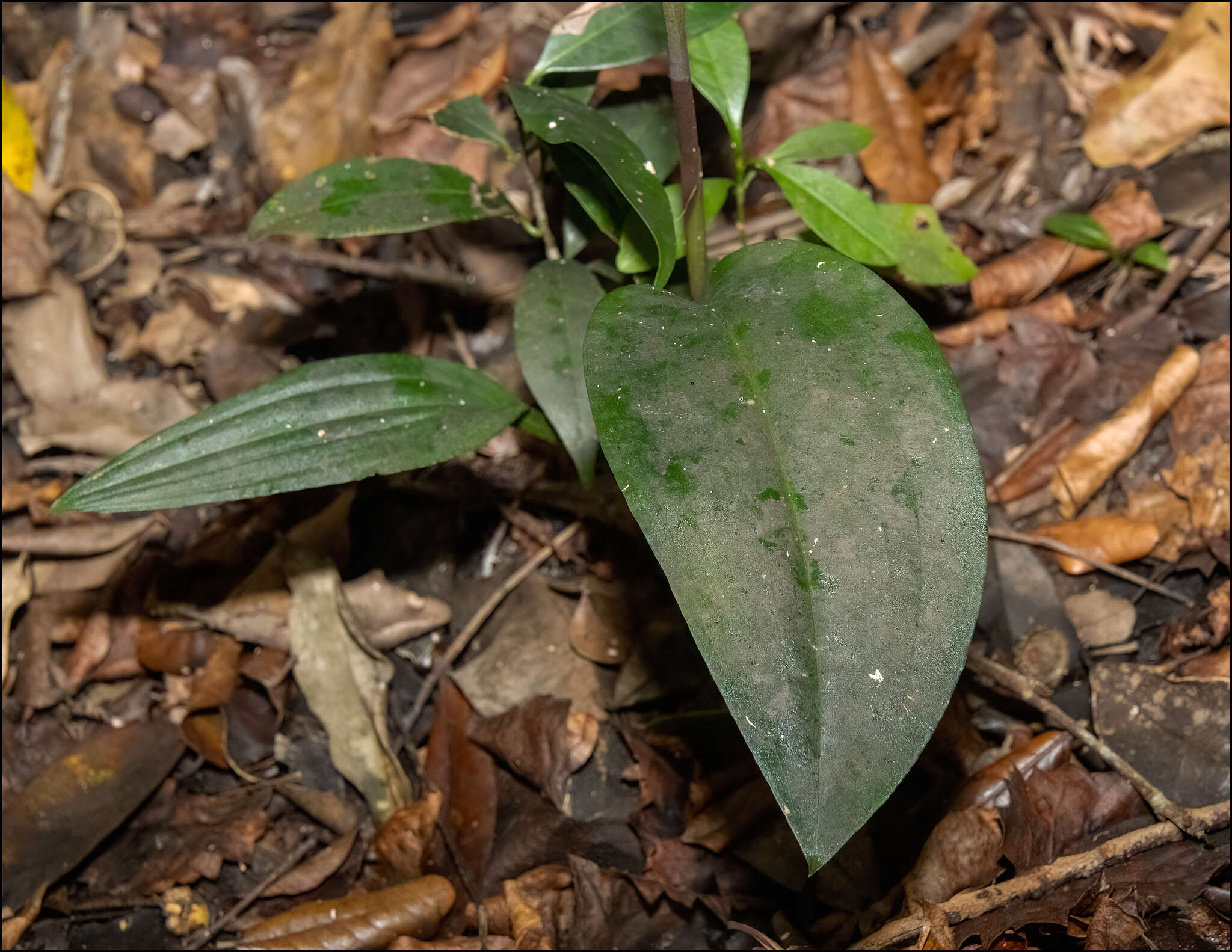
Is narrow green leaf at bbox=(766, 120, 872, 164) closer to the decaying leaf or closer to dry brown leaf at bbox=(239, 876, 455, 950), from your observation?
the decaying leaf

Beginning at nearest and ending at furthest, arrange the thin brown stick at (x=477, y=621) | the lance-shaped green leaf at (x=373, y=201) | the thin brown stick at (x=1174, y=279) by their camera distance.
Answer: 1. the lance-shaped green leaf at (x=373, y=201)
2. the thin brown stick at (x=477, y=621)
3. the thin brown stick at (x=1174, y=279)

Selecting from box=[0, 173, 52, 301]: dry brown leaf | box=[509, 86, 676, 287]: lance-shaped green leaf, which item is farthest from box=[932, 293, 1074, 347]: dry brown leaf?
box=[0, 173, 52, 301]: dry brown leaf

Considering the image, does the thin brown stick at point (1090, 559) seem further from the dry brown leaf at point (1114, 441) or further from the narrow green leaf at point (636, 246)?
the narrow green leaf at point (636, 246)

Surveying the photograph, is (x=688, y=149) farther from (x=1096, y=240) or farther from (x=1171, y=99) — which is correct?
(x=1171, y=99)

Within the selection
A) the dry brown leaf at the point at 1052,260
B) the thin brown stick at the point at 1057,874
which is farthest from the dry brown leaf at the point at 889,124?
the thin brown stick at the point at 1057,874

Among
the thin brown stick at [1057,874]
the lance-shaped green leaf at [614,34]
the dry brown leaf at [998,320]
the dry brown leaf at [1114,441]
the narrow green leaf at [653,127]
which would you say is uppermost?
the lance-shaped green leaf at [614,34]
